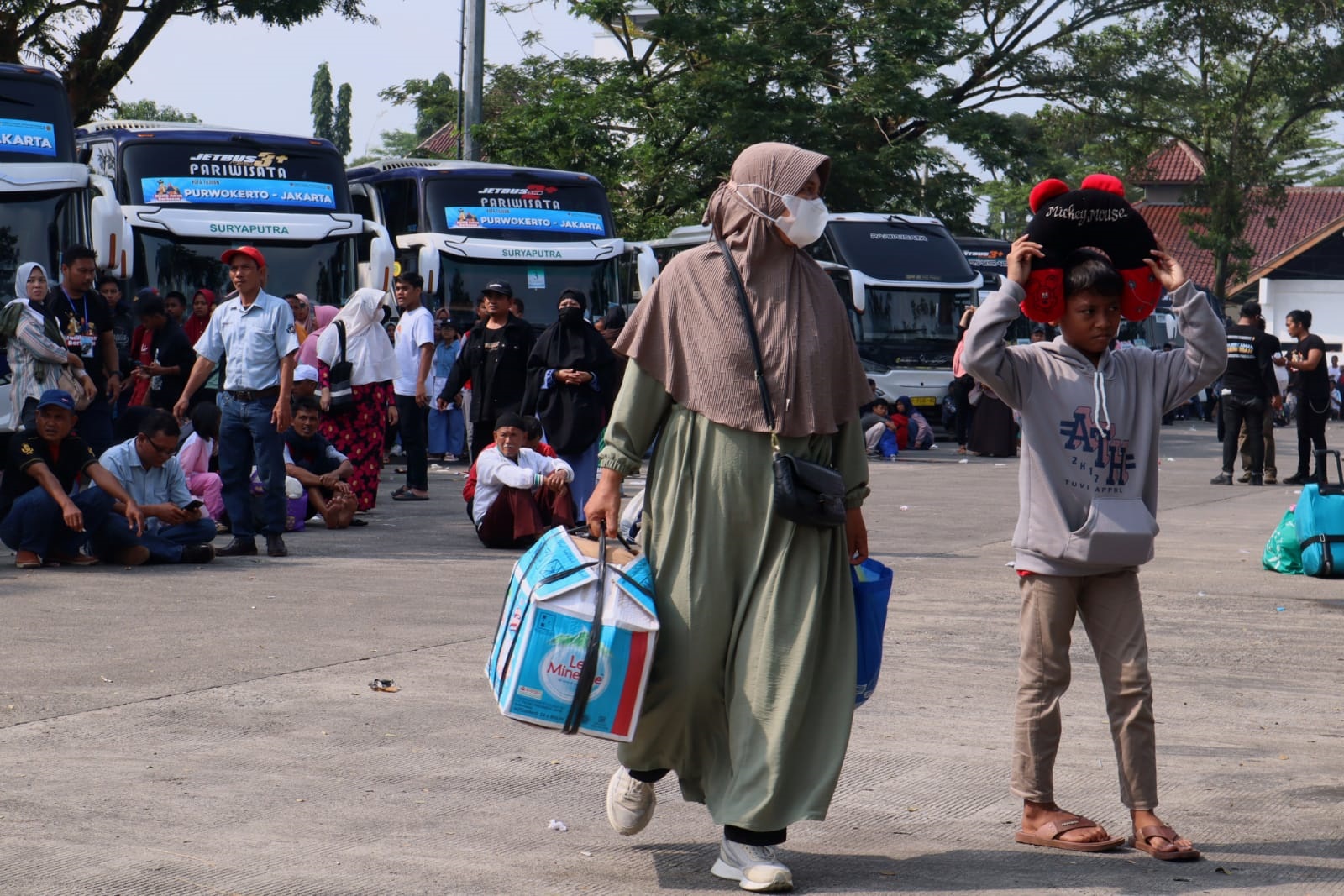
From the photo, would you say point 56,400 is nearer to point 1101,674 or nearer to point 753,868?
point 753,868

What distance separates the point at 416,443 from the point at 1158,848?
11.4 metres

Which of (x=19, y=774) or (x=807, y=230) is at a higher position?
(x=807, y=230)

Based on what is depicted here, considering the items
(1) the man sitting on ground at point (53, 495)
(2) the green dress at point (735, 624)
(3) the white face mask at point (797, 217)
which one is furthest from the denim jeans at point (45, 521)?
Answer: (3) the white face mask at point (797, 217)

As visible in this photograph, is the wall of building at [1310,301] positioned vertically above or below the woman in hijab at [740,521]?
above

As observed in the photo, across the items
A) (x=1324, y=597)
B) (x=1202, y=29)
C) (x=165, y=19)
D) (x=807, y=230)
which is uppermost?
(x=1202, y=29)

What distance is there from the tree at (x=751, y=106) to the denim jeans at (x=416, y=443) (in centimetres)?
1657

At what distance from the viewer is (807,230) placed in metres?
4.49

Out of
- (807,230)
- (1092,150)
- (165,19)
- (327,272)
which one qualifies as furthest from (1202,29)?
(807,230)

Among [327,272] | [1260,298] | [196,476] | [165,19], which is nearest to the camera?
[196,476]

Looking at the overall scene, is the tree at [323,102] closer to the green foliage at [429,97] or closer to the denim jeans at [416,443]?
the green foliage at [429,97]

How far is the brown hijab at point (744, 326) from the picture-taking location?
448 centimetres

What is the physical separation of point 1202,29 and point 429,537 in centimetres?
3184

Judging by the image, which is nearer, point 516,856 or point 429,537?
point 516,856

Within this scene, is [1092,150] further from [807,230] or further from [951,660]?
[807,230]
